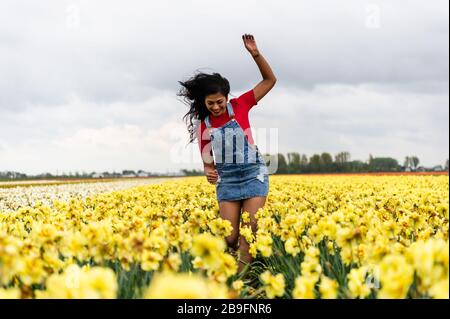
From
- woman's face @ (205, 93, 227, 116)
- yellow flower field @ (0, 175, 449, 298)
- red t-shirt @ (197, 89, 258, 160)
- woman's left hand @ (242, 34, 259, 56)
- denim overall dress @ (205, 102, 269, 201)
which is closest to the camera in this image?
yellow flower field @ (0, 175, 449, 298)

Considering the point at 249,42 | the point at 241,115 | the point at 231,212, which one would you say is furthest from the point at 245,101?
the point at 231,212

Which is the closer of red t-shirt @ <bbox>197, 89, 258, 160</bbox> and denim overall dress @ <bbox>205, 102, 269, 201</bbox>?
denim overall dress @ <bbox>205, 102, 269, 201</bbox>

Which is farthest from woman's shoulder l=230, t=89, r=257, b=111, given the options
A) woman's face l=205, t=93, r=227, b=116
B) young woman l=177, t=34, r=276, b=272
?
woman's face l=205, t=93, r=227, b=116

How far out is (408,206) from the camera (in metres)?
6.44

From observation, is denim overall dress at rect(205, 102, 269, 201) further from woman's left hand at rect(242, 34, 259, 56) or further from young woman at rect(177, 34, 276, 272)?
woman's left hand at rect(242, 34, 259, 56)

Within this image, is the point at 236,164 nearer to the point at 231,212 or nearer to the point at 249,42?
the point at 231,212

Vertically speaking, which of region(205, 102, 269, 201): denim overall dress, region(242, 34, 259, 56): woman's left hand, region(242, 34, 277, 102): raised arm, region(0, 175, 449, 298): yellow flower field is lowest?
region(0, 175, 449, 298): yellow flower field

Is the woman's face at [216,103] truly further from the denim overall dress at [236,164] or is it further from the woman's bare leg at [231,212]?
the woman's bare leg at [231,212]

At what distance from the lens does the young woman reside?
231 inches

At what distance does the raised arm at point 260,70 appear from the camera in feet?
18.4

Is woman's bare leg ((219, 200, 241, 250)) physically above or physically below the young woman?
below

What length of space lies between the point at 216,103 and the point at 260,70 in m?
0.66

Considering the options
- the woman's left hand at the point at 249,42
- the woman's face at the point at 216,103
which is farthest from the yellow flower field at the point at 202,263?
the woman's left hand at the point at 249,42

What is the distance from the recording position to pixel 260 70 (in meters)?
5.84
